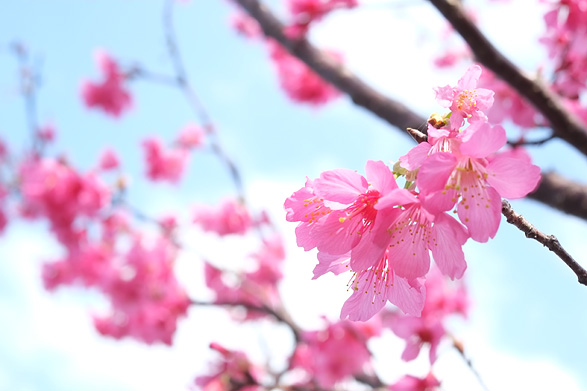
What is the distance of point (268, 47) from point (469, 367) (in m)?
4.75

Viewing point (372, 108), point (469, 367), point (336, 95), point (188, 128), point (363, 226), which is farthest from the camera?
point (188, 128)

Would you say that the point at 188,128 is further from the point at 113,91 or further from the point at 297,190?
the point at 297,190

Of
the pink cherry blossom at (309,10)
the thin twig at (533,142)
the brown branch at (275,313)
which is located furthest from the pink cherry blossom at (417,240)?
the brown branch at (275,313)

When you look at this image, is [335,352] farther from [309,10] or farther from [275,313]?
[309,10]

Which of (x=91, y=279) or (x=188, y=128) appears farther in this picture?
(x=188, y=128)

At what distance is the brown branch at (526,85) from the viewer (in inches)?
64.7

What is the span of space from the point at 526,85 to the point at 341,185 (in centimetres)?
125

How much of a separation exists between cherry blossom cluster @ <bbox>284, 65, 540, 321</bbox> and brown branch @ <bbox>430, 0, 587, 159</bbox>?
2.79ft

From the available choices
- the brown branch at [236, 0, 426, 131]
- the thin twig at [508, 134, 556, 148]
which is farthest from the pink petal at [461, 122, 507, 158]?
the brown branch at [236, 0, 426, 131]

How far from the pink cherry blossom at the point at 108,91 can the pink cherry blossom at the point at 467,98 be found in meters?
5.07

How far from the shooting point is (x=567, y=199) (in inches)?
80.5

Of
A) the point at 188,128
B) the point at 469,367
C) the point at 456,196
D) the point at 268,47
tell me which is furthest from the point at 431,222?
the point at 188,128

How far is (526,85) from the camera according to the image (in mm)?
1755

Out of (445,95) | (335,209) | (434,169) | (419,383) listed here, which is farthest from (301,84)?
(434,169)
